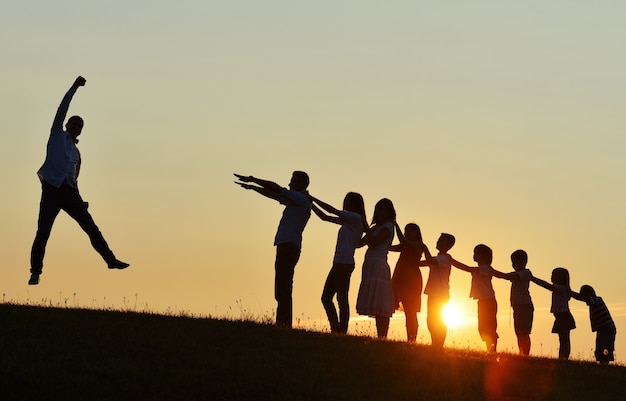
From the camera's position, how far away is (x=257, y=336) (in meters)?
17.6

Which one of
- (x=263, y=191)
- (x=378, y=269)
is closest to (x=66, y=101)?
(x=263, y=191)

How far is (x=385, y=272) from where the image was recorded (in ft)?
64.6

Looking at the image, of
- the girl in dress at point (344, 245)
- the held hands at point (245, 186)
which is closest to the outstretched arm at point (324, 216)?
the girl in dress at point (344, 245)

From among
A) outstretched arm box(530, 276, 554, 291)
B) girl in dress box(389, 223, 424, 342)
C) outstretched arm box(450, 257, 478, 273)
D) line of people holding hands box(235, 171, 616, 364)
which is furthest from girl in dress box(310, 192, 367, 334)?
outstretched arm box(530, 276, 554, 291)

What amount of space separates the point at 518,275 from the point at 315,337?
6289 mm

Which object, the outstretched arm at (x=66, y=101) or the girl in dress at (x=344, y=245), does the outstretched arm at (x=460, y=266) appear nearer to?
the girl in dress at (x=344, y=245)

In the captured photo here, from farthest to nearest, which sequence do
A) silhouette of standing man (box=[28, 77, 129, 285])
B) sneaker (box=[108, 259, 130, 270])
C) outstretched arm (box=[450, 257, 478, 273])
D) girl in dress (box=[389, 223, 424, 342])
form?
outstretched arm (box=[450, 257, 478, 273])
girl in dress (box=[389, 223, 424, 342])
sneaker (box=[108, 259, 130, 270])
silhouette of standing man (box=[28, 77, 129, 285])

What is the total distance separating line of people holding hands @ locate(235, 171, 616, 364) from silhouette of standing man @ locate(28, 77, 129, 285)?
9.37 feet

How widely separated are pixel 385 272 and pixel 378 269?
141 mm

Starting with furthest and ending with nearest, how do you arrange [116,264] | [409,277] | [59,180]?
[409,277]
[116,264]
[59,180]

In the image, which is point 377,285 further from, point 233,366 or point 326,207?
point 233,366

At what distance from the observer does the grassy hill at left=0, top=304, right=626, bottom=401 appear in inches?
574

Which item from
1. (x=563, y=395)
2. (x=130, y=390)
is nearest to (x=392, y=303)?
(x=563, y=395)

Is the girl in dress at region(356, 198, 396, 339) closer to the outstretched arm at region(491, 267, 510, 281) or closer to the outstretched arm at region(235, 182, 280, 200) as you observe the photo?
the outstretched arm at region(235, 182, 280, 200)
